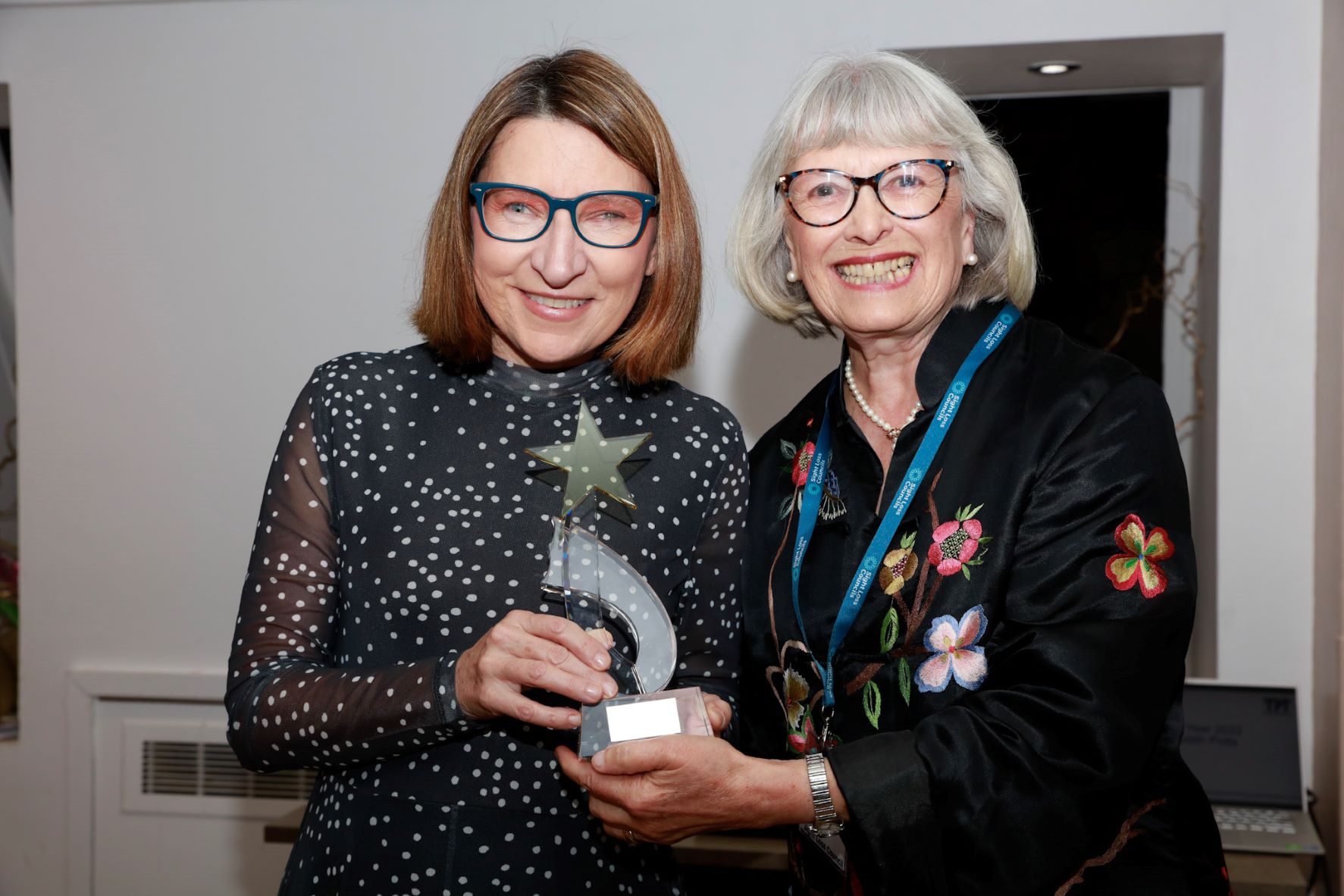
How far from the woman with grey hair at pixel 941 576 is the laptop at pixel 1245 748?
116 cm

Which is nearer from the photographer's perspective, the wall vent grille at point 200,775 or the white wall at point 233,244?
the white wall at point 233,244

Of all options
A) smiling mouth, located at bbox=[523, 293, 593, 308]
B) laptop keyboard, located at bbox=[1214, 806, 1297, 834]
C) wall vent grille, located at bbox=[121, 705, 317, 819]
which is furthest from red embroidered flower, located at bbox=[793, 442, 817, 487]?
wall vent grille, located at bbox=[121, 705, 317, 819]

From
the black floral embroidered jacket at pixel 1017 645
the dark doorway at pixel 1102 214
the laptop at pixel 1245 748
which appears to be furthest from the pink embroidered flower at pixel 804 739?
the dark doorway at pixel 1102 214

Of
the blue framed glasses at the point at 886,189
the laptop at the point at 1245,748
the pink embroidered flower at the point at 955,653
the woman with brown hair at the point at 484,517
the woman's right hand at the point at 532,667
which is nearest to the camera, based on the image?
the woman's right hand at the point at 532,667

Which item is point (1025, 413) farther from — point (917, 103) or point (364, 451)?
point (364, 451)

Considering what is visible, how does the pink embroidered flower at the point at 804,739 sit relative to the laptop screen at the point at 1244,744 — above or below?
above

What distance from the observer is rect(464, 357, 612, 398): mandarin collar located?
1.51m

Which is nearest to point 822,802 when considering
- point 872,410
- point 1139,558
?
point 1139,558

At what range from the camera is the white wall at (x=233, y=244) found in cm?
285

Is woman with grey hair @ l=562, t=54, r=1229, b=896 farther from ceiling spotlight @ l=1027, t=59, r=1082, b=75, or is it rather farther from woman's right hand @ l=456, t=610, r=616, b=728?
ceiling spotlight @ l=1027, t=59, r=1082, b=75

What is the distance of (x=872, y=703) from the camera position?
4.95ft

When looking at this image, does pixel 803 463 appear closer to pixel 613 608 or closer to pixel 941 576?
pixel 941 576

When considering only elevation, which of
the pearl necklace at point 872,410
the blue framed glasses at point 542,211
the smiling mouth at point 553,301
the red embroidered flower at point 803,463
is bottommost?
the red embroidered flower at point 803,463

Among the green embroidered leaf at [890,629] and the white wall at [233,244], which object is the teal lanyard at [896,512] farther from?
the white wall at [233,244]
